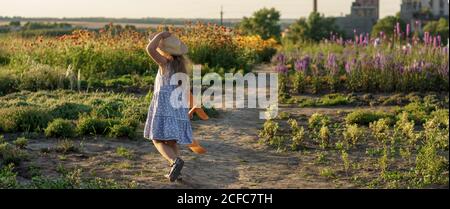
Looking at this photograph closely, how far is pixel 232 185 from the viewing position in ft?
19.6

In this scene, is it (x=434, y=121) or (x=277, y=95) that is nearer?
(x=434, y=121)

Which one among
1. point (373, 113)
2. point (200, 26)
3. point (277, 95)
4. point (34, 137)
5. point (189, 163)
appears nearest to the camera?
point (189, 163)

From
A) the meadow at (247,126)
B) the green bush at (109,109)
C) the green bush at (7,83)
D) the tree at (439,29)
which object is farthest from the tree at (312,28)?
the green bush at (109,109)

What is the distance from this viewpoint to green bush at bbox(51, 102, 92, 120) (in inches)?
349

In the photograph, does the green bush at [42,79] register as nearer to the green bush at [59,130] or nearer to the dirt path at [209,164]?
the green bush at [59,130]

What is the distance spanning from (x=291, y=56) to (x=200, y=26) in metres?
2.47

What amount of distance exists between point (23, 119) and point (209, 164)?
2.51 meters

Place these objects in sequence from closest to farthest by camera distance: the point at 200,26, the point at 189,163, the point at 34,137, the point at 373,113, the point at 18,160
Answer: the point at 18,160, the point at 189,163, the point at 34,137, the point at 373,113, the point at 200,26

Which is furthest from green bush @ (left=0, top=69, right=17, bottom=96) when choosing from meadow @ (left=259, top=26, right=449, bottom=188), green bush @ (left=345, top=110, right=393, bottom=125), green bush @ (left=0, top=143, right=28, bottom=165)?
green bush @ (left=345, top=110, right=393, bottom=125)

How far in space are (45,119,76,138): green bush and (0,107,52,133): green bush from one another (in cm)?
23

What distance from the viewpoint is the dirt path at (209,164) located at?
6070mm

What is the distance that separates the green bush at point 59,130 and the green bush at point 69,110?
1014 mm
